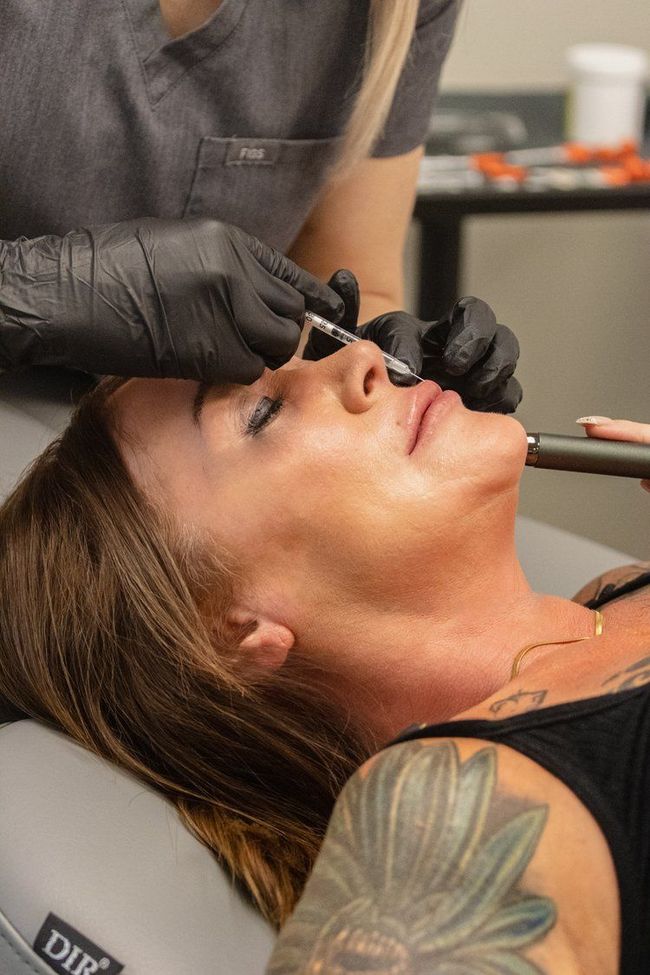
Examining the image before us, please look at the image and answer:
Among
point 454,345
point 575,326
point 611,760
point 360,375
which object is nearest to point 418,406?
point 360,375

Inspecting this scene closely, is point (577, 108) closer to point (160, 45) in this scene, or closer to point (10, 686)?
point (160, 45)

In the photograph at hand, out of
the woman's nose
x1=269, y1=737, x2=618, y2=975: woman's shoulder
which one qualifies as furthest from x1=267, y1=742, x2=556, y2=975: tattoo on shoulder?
the woman's nose

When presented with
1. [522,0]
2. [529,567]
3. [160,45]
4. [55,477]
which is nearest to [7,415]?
[55,477]

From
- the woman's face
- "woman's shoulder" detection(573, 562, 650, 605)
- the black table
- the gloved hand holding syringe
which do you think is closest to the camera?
the woman's face

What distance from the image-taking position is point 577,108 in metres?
2.88

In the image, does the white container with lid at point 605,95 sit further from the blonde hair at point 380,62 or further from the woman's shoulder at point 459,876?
the woman's shoulder at point 459,876

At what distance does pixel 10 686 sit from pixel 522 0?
258 centimetres

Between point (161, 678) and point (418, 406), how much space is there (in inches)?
14.3

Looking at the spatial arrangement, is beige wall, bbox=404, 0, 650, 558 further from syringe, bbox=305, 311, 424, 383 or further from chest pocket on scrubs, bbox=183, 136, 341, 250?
syringe, bbox=305, 311, 424, 383

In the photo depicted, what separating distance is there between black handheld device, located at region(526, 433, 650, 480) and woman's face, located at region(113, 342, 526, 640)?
81 millimetres

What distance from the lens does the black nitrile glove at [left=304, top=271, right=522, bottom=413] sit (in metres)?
1.26

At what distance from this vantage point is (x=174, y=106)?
1.33m

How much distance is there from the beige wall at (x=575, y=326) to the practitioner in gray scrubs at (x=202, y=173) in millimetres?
1197

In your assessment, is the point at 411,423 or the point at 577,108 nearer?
the point at 411,423
